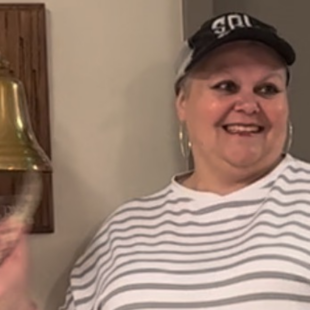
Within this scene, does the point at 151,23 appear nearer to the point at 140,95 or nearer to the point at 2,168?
the point at 140,95

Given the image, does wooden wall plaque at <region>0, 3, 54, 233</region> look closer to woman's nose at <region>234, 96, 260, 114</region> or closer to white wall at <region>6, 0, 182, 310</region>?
white wall at <region>6, 0, 182, 310</region>

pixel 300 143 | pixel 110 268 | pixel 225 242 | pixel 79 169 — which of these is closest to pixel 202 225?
→ pixel 225 242

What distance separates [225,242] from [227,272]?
0.06 m

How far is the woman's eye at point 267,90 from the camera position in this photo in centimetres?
138

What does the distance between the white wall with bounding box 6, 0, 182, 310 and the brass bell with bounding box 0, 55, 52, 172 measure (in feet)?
0.59

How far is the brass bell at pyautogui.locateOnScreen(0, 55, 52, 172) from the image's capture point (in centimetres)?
129

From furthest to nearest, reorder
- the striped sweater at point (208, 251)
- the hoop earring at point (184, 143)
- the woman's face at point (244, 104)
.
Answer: the hoop earring at point (184, 143), the woman's face at point (244, 104), the striped sweater at point (208, 251)

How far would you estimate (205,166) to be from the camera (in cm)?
146

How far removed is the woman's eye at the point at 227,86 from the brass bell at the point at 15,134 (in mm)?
299

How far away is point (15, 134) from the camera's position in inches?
52.5

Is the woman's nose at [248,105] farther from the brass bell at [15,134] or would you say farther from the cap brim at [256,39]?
the brass bell at [15,134]

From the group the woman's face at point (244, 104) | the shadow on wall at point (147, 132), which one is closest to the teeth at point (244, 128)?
the woman's face at point (244, 104)

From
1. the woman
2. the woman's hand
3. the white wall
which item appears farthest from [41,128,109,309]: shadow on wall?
the woman's hand

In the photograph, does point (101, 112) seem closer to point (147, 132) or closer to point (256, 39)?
point (147, 132)
